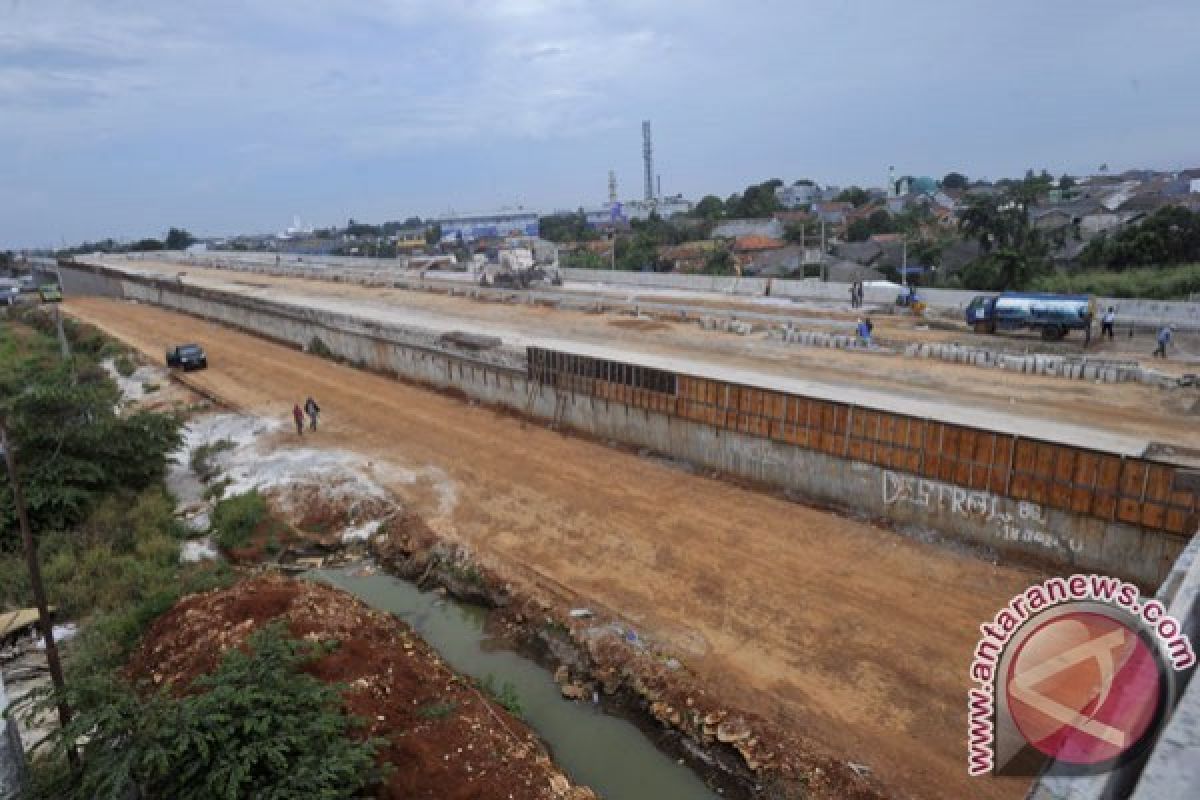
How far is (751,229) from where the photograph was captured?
98.6 metres

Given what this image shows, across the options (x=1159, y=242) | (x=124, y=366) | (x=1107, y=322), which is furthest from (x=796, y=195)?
(x=124, y=366)

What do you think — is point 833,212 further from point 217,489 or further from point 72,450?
point 72,450

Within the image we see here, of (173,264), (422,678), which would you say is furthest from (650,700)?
(173,264)

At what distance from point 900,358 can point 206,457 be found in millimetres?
25519

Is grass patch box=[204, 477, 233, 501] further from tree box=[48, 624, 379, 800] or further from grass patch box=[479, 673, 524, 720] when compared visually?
tree box=[48, 624, 379, 800]

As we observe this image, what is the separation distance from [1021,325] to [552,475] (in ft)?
69.7

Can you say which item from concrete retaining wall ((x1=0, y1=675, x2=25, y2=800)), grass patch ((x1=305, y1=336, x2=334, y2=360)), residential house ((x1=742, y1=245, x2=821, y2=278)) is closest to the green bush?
concrete retaining wall ((x1=0, y1=675, x2=25, y2=800))

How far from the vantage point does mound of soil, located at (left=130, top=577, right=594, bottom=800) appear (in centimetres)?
1002

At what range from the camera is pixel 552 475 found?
71.9 ft

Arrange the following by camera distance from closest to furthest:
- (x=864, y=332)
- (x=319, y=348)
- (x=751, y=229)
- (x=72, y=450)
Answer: (x=72, y=450) → (x=864, y=332) → (x=319, y=348) → (x=751, y=229)

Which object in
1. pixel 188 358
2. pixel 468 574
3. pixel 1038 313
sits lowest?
pixel 468 574

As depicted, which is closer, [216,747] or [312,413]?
[216,747]

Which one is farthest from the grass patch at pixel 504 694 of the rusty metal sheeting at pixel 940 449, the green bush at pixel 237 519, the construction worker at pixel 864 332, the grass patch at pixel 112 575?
the construction worker at pixel 864 332

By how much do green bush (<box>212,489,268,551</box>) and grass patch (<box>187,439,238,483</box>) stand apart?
11.6 ft
